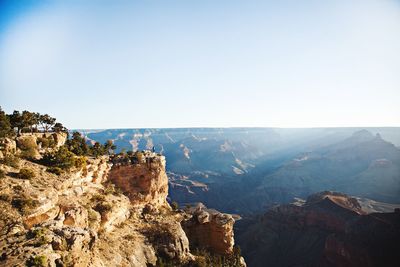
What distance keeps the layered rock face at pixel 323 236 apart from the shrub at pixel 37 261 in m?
71.9

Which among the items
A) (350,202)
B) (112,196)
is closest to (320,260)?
(350,202)

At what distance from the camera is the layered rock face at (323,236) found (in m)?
69.1

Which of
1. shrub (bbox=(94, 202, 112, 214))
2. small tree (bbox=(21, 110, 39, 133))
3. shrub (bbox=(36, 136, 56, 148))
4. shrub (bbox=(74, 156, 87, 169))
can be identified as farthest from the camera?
small tree (bbox=(21, 110, 39, 133))

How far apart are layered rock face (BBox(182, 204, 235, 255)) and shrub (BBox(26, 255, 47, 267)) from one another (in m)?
26.9

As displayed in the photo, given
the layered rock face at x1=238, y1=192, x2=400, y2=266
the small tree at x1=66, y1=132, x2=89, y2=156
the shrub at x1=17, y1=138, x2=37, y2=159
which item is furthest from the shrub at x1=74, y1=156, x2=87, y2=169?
the layered rock face at x1=238, y1=192, x2=400, y2=266

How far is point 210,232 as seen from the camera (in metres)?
41.7

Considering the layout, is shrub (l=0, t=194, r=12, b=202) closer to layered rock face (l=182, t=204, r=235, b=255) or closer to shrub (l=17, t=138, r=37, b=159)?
shrub (l=17, t=138, r=37, b=159)

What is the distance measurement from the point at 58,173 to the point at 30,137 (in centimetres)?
907

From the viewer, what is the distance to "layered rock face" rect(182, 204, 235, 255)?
41.1m

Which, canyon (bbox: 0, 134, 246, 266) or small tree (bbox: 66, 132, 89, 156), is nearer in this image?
canyon (bbox: 0, 134, 246, 266)

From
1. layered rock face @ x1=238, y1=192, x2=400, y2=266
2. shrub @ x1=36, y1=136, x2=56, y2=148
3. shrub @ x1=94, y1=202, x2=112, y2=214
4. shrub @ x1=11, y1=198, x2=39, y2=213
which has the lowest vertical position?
layered rock face @ x1=238, y1=192, x2=400, y2=266

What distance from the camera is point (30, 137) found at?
37.4 meters

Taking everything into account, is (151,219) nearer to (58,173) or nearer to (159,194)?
(159,194)

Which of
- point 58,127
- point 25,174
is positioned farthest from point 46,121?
point 25,174
